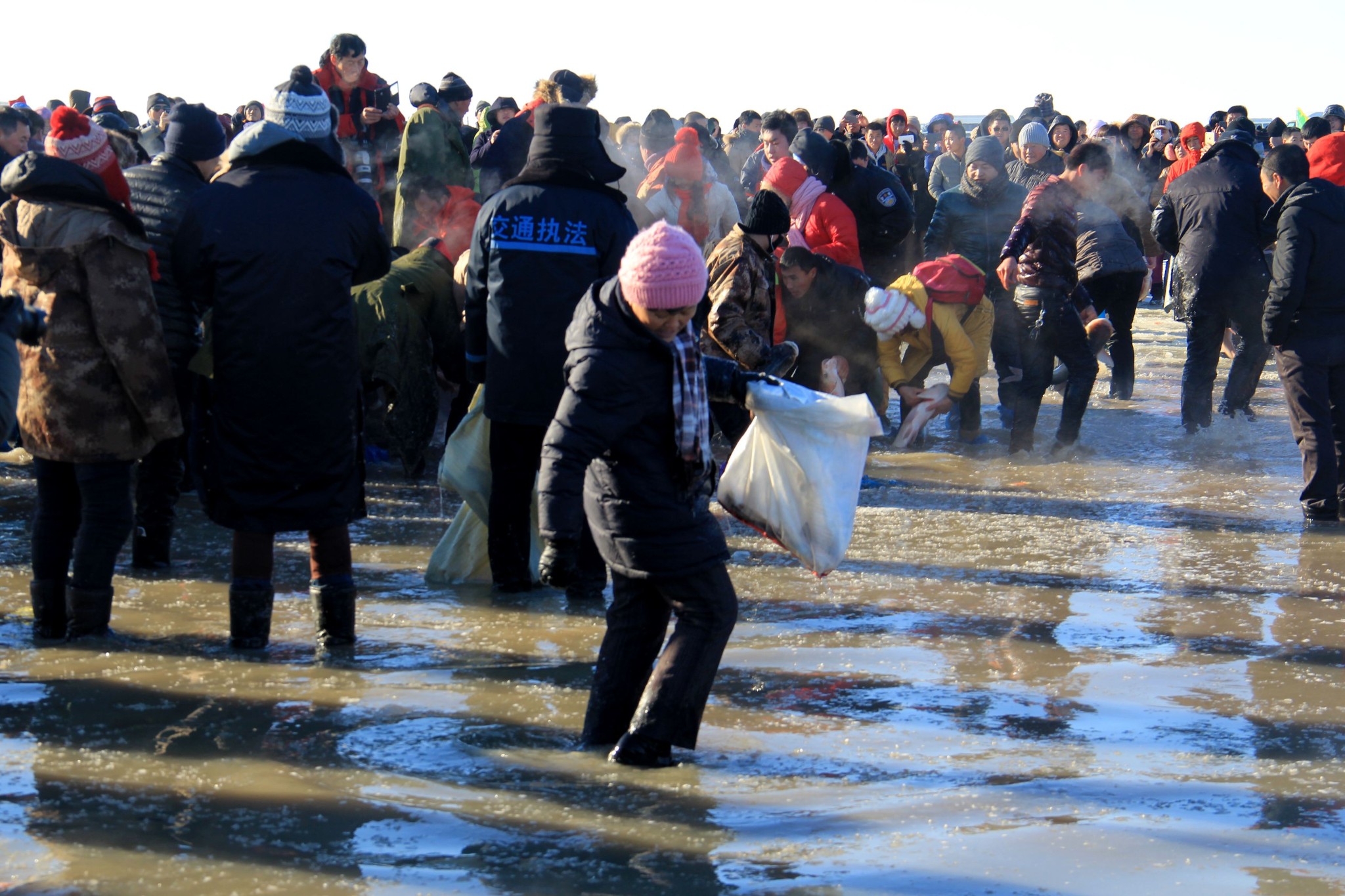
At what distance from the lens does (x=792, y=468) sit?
4570mm

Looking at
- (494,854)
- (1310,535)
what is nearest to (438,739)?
(494,854)

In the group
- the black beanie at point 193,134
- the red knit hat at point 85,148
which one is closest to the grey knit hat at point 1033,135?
the black beanie at point 193,134

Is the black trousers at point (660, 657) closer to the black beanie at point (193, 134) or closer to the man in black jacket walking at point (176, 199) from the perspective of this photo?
the man in black jacket walking at point (176, 199)

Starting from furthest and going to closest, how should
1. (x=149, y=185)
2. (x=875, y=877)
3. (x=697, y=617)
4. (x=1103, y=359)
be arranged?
(x=1103, y=359), (x=149, y=185), (x=697, y=617), (x=875, y=877)

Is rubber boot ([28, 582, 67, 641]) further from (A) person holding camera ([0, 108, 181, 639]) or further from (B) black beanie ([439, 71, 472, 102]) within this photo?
(B) black beanie ([439, 71, 472, 102])

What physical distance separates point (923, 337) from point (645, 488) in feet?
18.0

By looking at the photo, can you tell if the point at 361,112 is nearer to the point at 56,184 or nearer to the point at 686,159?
the point at 686,159

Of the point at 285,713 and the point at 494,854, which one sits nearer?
the point at 494,854

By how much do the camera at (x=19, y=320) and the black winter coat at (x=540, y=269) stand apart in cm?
218

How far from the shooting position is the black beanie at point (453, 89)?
11.4 meters

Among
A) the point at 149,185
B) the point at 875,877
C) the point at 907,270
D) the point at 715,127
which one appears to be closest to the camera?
the point at 875,877

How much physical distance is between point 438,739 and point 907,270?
8.54m

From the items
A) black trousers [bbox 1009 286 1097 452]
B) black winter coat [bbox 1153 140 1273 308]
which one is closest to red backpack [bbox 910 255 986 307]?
black trousers [bbox 1009 286 1097 452]

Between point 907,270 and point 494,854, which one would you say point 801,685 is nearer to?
point 494,854
